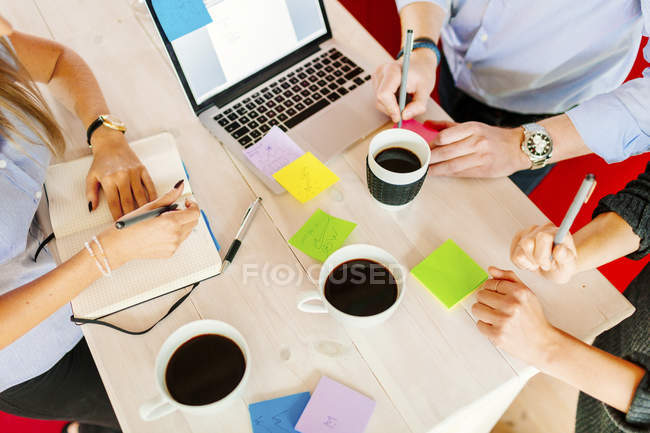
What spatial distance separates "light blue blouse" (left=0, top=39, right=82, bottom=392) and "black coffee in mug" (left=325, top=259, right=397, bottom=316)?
1.74 feet

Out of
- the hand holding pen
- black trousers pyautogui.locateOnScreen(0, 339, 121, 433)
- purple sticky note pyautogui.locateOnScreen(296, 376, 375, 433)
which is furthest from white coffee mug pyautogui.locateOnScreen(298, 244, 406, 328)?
black trousers pyautogui.locateOnScreen(0, 339, 121, 433)

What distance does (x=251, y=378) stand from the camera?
0.71 meters

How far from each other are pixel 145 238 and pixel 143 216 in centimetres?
4

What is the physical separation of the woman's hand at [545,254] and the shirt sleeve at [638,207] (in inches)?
4.5

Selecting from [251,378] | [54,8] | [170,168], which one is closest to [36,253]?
[170,168]

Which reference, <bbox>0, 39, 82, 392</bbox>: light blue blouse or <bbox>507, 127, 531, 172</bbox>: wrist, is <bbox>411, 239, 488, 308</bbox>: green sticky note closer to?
<bbox>507, 127, 531, 172</bbox>: wrist

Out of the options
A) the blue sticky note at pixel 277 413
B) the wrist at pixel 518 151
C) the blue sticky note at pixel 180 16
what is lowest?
the blue sticky note at pixel 277 413

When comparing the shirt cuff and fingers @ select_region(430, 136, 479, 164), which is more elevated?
fingers @ select_region(430, 136, 479, 164)

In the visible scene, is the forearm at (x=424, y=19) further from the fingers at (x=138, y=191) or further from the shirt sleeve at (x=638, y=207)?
the fingers at (x=138, y=191)

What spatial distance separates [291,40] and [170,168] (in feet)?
1.26

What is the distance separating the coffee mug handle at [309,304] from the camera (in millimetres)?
704

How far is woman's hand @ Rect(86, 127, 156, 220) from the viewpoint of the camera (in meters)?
0.84

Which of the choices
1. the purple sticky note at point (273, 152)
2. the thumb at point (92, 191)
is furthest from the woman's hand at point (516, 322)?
the thumb at point (92, 191)

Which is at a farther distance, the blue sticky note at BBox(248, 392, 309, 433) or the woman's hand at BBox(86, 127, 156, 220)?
the woman's hand at BBox(86, 127, 156, 220)
